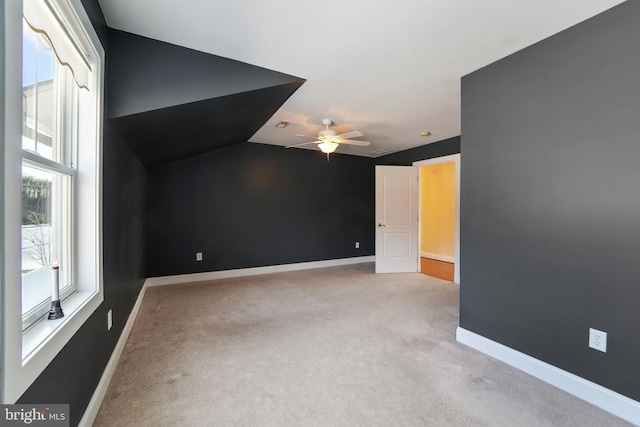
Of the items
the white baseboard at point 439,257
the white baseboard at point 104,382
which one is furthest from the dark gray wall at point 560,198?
the white baseboard at point 439,257

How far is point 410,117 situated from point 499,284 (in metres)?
2.41

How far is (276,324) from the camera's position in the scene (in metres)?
3.06

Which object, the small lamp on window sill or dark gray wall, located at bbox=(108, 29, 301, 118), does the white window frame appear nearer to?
the small lamp on window sill

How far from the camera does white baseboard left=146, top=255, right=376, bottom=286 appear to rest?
4621 mm

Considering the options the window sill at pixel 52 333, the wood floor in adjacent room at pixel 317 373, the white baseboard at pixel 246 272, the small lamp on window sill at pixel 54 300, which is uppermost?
the small lamp on window sill at pixel 54 300

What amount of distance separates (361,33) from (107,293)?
8.62 ft

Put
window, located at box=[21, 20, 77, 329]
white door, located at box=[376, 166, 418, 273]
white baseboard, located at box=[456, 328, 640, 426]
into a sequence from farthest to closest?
white door, located at box=[376, 166, 418, 273], white baseboard, located at box=[456, 328, 640, 426], window, located at box=[21, 20, 77, 329]

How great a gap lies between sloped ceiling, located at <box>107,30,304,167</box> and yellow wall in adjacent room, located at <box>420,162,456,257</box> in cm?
503

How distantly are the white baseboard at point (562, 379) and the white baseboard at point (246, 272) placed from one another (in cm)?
358

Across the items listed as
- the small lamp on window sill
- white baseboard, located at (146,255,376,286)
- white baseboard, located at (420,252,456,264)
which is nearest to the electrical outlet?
the small lamp on window sill

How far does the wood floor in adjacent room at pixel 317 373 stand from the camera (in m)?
1.71

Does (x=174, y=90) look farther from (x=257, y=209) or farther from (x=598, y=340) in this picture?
(x=598, y=340)

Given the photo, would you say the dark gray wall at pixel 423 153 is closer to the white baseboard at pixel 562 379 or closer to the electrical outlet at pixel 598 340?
the white baseboard at pixel 562 379

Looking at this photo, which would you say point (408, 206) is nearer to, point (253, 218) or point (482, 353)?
point (253, 218)
